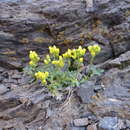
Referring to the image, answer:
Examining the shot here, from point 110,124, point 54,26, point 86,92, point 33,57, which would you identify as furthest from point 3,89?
point 110,124

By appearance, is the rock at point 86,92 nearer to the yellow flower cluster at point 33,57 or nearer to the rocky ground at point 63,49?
the rocky ground at point 63,49

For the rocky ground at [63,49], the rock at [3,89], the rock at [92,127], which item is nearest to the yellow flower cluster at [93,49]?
the rocky ground at [63,49]

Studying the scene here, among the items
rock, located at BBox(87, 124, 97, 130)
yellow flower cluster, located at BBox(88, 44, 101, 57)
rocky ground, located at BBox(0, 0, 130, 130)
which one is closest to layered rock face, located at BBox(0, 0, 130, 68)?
rocky ground, located at BBox(0, 0, 130, 130)

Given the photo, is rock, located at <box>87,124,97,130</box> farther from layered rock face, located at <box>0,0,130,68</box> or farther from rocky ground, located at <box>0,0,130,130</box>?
layered rock face, located at <box>0,0,130,68</box>

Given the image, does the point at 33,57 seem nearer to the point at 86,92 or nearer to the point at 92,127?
the point at 86,92

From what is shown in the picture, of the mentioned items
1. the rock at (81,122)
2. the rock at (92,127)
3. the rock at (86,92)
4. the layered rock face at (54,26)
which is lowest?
the rock at (92,127)
